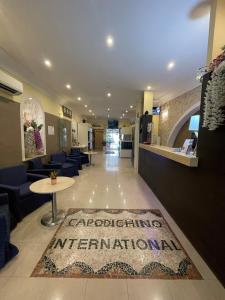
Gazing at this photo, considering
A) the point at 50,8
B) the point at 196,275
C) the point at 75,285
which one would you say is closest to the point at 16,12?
the point at 50,8

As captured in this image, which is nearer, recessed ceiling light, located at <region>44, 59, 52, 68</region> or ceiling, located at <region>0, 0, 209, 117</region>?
ceiling, located at <region>0, 0, 209, 117</region>

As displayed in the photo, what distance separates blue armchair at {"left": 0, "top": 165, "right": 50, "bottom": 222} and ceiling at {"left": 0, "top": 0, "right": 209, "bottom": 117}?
2.33m

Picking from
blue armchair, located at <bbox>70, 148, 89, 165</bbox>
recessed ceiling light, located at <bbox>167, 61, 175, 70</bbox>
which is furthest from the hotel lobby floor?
blue armchair, located at <bbox>70, 148, 89, 165</bbox>

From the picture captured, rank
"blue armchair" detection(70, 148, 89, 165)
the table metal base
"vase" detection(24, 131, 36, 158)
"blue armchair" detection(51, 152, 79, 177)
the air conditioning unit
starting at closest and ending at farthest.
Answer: the table metal base
the air conditioning unit
"vase" detection(24, 131, 36, 158)
"blue armchair" detection(51, 152, 79, 177)
"blue armchair" detection(70, 148, 89, 165)

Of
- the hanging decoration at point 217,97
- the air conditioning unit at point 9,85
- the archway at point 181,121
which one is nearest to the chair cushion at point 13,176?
the air conditioning unit at point 9,85

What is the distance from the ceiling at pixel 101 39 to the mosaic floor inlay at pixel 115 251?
3.19m

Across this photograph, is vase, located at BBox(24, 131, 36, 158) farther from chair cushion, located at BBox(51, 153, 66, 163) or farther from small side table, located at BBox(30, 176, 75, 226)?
small side table, located at BBox(30, 176, 75, 226)

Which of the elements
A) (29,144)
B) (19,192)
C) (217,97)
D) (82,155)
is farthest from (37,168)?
(217,97)

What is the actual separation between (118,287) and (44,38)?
3.71 meters

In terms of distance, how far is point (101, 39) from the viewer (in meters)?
2.74

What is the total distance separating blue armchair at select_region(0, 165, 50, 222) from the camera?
2.56 m

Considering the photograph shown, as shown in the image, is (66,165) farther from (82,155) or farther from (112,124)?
(112,124)

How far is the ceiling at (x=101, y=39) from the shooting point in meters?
2.08

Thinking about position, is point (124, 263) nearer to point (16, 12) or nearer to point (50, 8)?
point (50, 8)
